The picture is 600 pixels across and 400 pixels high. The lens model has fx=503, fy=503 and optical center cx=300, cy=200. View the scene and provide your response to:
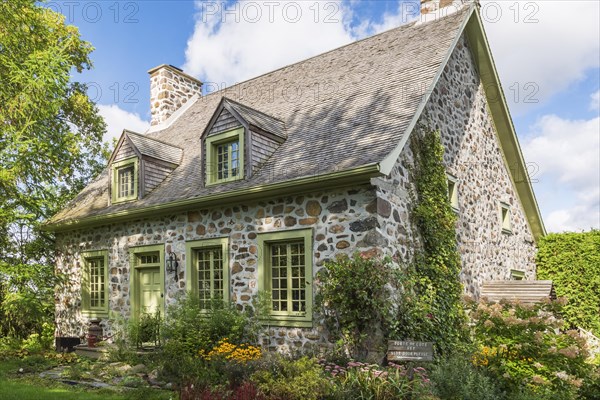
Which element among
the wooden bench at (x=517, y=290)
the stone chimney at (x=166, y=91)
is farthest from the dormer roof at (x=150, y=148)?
the wooden bench at (x=517, y=290)

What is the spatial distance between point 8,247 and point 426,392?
539 inches

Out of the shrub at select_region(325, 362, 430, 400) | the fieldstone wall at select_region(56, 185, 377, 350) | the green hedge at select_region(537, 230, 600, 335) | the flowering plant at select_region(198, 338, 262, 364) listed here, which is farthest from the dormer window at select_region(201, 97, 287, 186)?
the green hedge at select_region(537, 230, 600, 335)

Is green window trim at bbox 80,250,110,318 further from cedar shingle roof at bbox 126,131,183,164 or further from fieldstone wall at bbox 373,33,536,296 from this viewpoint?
fieldstone wall at bbox 373,33,536,296

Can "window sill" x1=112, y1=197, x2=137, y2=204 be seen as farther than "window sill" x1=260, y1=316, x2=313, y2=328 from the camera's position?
Yes

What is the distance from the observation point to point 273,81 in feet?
47.3

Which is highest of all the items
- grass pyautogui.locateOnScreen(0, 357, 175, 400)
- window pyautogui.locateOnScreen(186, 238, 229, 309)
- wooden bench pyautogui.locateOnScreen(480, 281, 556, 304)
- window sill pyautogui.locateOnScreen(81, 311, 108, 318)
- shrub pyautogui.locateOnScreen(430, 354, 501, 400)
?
window pyautogui.locateOnScreen(186, 238, 229, 309)

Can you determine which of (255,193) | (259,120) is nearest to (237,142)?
(259,120)

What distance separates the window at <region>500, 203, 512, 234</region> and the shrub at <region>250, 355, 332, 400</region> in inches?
341

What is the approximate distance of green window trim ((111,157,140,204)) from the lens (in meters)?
12.4

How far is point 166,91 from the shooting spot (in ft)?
54.3

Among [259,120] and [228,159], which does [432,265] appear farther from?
[228,159]

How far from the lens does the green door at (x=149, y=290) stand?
38.2 feet

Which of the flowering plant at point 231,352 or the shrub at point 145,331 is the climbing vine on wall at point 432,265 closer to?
the flowering plant at point 231,352

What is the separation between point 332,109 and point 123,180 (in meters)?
5.88
